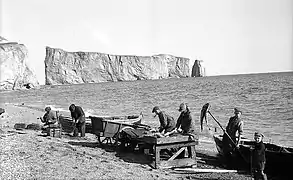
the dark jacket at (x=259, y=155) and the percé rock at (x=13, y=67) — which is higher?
the percé rock at (x=13, y=67)

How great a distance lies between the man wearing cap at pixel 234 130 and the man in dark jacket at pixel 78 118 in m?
6.35

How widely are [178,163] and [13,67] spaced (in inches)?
3436

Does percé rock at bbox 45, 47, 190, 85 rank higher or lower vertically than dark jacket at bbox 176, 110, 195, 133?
higher

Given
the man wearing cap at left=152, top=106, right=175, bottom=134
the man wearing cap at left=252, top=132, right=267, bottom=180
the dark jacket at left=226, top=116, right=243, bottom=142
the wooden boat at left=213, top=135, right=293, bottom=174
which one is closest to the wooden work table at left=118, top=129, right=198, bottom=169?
the man wearing cap at left=152, top=106, right=175, bottom=134

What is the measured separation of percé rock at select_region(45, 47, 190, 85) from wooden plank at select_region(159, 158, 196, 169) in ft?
485

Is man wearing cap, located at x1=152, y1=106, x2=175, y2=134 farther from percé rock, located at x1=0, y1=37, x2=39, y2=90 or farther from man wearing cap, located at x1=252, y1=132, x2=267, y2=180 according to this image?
percé rock, located at x1=0, y1=37, x2=39, y2=90

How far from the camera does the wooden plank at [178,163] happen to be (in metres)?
10.1

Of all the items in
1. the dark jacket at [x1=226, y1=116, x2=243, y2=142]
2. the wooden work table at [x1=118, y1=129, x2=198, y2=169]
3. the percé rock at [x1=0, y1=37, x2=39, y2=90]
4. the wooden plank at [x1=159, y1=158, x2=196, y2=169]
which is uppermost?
the percé rock at [x1=0, y1=37, x2=39, y2=90]

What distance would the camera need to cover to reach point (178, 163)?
10297mm

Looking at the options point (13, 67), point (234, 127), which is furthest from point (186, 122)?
point (13, 67)

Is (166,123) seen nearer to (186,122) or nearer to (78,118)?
(186,122)

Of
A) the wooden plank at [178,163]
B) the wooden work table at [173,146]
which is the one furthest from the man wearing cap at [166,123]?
the wooden plank at [178,163]

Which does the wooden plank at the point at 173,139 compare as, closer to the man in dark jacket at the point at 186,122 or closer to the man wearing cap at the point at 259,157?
the man in dark jacket at the point at 186,122

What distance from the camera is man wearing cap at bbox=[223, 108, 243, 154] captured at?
10.6m
